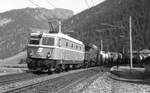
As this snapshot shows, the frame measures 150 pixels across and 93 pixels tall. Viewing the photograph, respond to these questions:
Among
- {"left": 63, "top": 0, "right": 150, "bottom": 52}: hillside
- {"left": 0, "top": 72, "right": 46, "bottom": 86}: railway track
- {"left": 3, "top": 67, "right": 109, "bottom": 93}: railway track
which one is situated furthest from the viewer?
{"left": 63, "top": 0, "right": 150, "bottom": 52}: hillside

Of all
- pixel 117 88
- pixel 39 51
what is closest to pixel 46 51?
pixel 39 51

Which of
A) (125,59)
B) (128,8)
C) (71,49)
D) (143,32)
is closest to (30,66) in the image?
(71,49)

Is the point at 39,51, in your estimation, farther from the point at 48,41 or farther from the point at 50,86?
the point at 50,86

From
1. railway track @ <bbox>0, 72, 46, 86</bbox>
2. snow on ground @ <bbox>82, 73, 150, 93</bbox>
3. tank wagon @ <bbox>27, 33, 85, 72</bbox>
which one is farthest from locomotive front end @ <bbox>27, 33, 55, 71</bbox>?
snow on ground @ <bbox>82, 73, 150, 93</bbox>

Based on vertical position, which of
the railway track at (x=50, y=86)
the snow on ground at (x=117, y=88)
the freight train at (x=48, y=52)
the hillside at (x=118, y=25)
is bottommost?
the snow on ground at (x=117, y=88)

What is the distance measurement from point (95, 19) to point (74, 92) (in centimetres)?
18575

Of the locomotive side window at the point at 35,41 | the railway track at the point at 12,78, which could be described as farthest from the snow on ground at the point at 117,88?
the locomotive side window at the point at 35,41

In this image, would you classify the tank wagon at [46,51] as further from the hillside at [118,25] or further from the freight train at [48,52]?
the hillside at [118,25]

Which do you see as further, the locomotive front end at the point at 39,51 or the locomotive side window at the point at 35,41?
the locomotive side window at the point at 35,41

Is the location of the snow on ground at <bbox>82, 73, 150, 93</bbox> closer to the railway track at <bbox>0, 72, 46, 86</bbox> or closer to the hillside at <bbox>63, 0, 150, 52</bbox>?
the railway track at <bbox>0, 72, 46, 86</bbox>

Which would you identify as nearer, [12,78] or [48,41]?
[12,78]

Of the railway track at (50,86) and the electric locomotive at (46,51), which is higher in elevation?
the electric locomotive at (46,51)

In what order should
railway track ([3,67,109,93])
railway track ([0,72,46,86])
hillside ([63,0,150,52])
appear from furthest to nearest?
hillside ([63,0,150,52]) < railway track ([0,72,46,86]) < railway track ([3,67,109,93])

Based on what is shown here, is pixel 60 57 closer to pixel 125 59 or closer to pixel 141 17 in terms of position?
pixel 125 59
